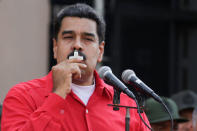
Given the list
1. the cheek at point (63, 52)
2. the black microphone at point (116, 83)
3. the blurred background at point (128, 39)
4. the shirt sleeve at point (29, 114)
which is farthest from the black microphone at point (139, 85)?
the blurred background at point (128, 39)

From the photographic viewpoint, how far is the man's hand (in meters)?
2.97

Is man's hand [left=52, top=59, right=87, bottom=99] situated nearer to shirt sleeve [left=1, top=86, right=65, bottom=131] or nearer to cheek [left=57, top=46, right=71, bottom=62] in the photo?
shirt sleeve [left=1, top=86, right=65, bottom=131]

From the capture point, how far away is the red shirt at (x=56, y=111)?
9.57ft

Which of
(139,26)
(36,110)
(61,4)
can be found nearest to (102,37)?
(36,110)

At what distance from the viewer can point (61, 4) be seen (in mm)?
8656

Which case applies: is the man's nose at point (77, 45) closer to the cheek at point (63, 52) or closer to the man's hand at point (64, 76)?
the cheek at point (63, 52)

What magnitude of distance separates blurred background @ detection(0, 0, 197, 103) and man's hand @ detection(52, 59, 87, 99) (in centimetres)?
483

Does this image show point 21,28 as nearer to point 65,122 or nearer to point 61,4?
point 61,4

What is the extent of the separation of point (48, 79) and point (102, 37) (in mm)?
764

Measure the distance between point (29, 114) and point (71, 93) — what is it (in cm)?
49

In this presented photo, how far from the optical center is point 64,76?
2965 millimetres

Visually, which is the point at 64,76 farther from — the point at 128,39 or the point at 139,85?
the point at 128,39

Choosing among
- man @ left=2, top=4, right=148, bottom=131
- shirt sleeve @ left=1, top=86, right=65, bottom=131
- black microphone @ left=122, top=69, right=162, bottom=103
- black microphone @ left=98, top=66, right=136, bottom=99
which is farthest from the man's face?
shirt sleeve @ left=1, top=86, right=65, bottom=131

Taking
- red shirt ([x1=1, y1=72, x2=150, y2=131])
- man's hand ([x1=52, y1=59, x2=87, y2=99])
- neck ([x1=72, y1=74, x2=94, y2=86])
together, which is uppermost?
man's hand ([x1=52, y1=59, x2=87, y2=99])
